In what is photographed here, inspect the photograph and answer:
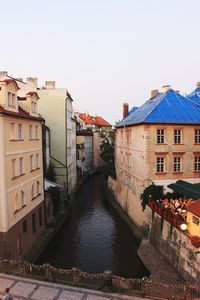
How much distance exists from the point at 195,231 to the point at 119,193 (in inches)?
1076

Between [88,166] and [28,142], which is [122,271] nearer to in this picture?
[28,142]

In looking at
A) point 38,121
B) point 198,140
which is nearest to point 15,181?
point 38,121

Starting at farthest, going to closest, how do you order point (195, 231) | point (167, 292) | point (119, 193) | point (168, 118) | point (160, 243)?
point (119, 193) → point (168, 118) → point (160, 243) → point (195, 231) → point (167, 292)

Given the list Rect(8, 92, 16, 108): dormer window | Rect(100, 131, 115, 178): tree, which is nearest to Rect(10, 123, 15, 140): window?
Rect(8, 92, 16, 108): dormer window

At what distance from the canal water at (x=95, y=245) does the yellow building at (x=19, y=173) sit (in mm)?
3006

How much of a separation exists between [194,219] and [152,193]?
34.6 feet

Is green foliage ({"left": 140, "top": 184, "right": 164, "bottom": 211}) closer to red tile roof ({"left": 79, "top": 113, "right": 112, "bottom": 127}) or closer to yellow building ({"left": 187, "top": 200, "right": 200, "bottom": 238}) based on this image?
yellow building ({"left": 187, "top": 200, "right": 200, "bottom": 238})

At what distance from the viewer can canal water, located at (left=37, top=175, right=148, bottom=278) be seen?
2546cm

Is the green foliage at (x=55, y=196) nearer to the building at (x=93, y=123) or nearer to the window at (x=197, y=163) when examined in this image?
the window at (x=197, y=163)

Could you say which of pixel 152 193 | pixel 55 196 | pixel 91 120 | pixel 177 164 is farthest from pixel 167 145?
pixel 91 120

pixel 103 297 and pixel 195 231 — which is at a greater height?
pixel 195 231

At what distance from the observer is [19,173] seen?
964 inches

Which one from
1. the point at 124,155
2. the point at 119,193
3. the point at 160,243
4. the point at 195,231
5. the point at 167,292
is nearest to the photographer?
the point at 167,292

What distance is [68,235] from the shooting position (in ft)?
109
